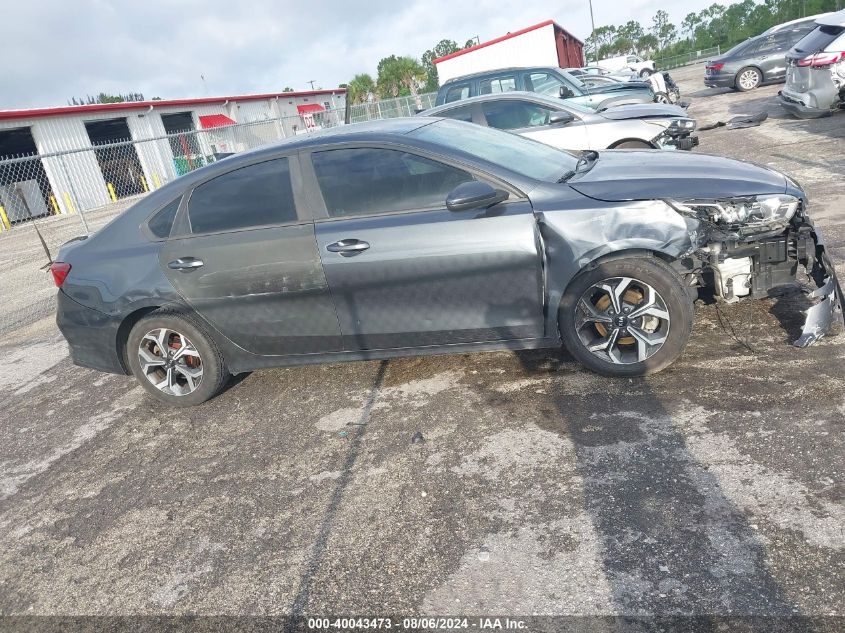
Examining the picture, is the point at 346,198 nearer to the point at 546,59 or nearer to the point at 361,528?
the point at 361,528

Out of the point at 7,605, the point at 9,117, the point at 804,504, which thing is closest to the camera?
the point at 804,504

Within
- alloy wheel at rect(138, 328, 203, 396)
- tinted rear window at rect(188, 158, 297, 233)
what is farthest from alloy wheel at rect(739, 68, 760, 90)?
alloy wheel at rect(138, 328, 203, 396)

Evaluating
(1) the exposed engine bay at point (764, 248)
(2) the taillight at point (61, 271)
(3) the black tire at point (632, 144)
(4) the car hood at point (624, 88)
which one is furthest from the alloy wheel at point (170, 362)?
(4) the car hood at point (624, 88)

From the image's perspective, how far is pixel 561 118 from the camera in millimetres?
8008

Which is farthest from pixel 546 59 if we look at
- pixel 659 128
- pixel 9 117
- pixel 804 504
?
pixel 804 504

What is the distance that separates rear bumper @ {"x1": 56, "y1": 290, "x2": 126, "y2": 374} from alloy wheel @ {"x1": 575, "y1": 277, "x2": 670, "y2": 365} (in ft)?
10.4

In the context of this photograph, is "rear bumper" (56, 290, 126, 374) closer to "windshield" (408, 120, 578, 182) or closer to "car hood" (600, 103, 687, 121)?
"windshield" (408, 120, 578, 182)

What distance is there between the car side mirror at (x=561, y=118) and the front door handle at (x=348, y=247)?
490 cm

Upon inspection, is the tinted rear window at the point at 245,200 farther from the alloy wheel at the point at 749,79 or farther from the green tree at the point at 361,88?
the green tree at the point at 361,88

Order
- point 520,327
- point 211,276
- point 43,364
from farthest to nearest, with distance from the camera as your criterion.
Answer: point 43,364 → point 211,276 → point 520,327

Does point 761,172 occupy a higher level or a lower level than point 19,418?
higher

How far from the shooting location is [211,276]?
430 centimetres

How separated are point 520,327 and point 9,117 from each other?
26.1 m

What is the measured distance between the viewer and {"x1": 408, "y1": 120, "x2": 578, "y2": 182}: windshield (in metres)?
4.11
